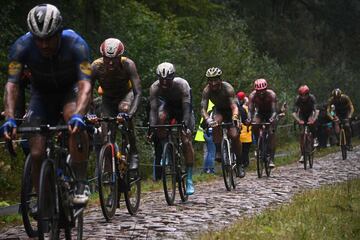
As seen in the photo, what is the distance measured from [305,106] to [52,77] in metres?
13.3

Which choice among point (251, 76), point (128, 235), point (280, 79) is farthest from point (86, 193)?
point (280, 79)

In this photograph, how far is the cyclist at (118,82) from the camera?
9711mm

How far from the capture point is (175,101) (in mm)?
11961

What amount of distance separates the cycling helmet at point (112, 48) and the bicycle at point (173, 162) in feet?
4.92

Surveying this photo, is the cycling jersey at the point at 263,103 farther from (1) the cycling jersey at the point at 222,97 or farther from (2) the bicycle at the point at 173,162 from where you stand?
(2) the bicycle at the point at 173,162

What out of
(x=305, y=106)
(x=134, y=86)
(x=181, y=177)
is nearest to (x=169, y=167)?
(x=181, y=177)

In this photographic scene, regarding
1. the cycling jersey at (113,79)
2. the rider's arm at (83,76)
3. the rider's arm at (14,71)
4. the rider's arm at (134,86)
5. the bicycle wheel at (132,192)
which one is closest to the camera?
A: the rider's arm at (83,76)

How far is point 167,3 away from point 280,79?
6637 millimetres

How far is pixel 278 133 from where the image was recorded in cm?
3188

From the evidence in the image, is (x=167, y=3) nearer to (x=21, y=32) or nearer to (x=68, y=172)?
(x=21, y=32)

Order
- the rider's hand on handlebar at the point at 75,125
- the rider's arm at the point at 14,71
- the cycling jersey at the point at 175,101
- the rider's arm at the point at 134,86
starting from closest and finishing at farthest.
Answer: the rider's hand on handlebar at the point at 75,125, the rider's arm at the point at 14,71, the rider's arm at the point at 134,86, the cycling jersey at the point at 175,101

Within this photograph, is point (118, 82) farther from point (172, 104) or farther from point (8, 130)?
point (8, 130)

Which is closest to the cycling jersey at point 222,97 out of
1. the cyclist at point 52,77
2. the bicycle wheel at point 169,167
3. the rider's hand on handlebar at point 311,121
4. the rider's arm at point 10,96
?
the bicycle wheel at point 169,167

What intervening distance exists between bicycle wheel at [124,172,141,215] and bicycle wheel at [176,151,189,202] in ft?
2.83
